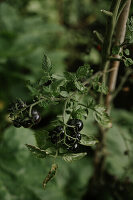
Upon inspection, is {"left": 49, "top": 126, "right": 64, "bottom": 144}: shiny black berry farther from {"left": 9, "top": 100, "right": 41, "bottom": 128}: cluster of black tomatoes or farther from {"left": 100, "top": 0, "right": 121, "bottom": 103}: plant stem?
{"left": 100, "top": 0, "right": 121, "bottom": 103}: plant stem

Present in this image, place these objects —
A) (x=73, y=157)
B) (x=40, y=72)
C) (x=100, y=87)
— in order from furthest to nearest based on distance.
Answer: (x=40, y=72), (x=100, y=87), (x=73, y=157)

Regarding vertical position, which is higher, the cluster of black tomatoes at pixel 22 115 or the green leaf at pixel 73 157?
the cluster of black tomatoes at pixel 22 115

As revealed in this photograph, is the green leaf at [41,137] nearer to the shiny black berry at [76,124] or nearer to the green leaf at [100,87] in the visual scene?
the shiny black berry at [76,124]

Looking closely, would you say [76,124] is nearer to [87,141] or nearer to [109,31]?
[87,141]

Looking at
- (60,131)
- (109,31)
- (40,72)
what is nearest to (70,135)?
(60,131)

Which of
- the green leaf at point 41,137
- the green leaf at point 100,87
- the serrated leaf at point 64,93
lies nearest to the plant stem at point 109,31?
the green leaf at point 100,87

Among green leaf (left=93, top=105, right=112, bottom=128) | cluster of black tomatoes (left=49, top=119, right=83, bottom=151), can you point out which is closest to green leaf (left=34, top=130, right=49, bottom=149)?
cluster of black tomatoes (left=49, top=119, right=83, bottom=151)
